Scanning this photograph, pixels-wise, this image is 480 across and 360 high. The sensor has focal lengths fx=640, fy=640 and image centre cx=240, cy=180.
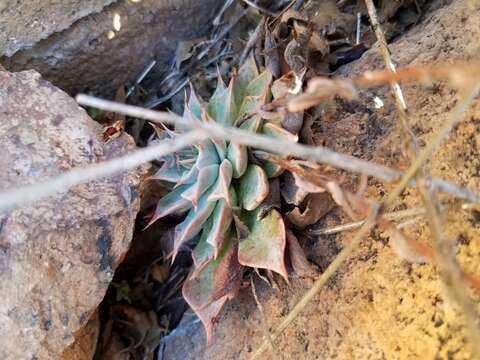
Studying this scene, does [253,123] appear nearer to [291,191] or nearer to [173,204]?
[291,191]

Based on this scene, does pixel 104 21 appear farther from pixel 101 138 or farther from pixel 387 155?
pixel 387 155

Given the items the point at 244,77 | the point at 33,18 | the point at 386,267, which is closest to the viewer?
the point at 386,267

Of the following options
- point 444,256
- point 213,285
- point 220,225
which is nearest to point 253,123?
point 220,225

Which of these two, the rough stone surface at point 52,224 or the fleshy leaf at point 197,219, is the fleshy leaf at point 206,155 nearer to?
the fleshy leaf at point 197,219

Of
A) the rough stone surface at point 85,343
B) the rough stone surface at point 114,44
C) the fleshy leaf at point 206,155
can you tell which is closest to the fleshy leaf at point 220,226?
the fleshy leaf at point 206,155

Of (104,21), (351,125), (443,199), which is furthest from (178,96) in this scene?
(443,199)

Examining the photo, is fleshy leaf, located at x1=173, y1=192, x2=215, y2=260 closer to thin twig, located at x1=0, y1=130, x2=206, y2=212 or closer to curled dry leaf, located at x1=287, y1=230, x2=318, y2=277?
curled dry leaf, located at x1=287, y1=230, x2=318, y2=277

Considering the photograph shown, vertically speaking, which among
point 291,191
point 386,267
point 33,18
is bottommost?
point 386,267
